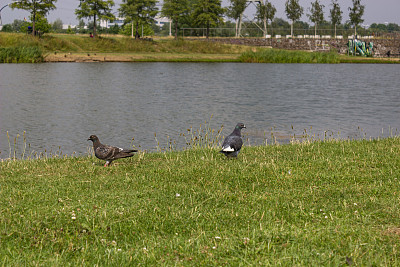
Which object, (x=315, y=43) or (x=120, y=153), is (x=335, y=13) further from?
(x=120, y=153)

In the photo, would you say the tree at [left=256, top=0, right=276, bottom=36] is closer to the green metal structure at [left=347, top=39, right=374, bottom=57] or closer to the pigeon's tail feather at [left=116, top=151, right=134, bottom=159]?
the green metal structure at [left=347, top=39, right=374, bottom=57]

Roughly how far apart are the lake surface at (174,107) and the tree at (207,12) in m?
55.6

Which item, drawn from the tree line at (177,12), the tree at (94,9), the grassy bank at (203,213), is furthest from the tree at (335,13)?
the grassy bank at (203,213)

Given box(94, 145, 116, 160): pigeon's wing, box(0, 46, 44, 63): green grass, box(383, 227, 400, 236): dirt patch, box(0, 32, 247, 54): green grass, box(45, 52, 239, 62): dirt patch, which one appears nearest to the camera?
box(383, 227, 400, 236): dirt patch

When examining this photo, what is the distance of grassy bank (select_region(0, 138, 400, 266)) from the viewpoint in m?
7.03

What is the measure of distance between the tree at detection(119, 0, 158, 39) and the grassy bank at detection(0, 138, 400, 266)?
101821 millimetres

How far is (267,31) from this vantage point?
5920 inches

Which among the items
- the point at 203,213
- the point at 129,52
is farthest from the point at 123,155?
the point at 129,52

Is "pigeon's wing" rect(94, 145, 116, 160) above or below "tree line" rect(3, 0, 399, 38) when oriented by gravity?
below

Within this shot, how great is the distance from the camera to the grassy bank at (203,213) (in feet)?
23.1

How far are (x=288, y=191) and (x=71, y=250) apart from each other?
477 cm

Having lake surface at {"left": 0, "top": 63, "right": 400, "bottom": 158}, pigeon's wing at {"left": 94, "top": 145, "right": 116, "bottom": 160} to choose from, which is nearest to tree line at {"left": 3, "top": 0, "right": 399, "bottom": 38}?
lake surface at {"left": 0, "top": 63, "right": 400, "bottom": 158}

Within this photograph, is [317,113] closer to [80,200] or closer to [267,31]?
[80,200]

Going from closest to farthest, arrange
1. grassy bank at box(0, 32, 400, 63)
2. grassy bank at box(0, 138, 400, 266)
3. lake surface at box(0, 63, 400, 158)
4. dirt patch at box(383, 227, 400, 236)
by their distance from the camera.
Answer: grassy bank at box(0, 138, 400, 266), dirt patch at box(383, 227, 400, 236), lake surface at box(0, 63, 400, 158), grassy bank at box(0, 32, 400, 63)
